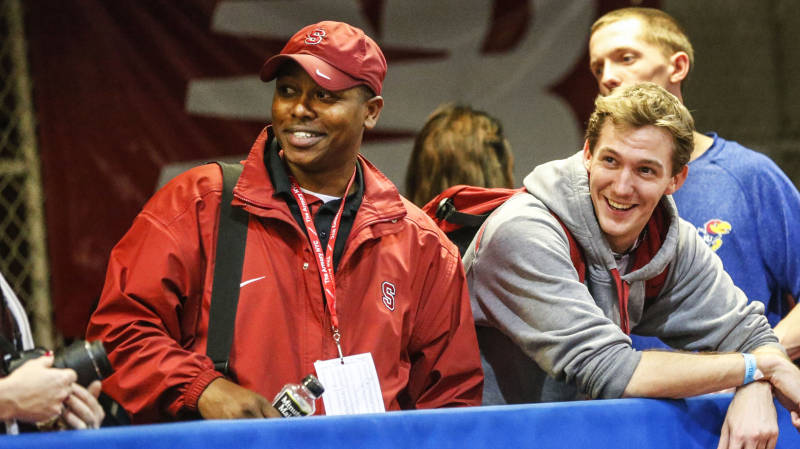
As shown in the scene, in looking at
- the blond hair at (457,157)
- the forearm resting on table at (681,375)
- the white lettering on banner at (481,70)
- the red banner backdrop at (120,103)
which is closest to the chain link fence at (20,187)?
the red banner backdrop at (120,103)

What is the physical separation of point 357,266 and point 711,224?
1.25 m

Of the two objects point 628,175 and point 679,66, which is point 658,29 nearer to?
point 679,66

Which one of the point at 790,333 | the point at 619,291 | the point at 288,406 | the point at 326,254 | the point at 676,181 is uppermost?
the point at 676,181

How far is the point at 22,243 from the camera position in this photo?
4379 millimetres

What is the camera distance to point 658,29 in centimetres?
330

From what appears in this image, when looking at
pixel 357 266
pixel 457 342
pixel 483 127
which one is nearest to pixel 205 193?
pixel 357 266

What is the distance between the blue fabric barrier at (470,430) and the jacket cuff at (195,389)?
31 cm

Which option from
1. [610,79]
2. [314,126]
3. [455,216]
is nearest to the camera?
[314,126]

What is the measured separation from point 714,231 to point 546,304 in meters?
0.93

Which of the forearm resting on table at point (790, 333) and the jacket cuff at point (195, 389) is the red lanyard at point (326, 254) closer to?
the jacket cuff at point (195, 389)

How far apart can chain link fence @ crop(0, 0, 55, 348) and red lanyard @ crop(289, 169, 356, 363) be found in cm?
227

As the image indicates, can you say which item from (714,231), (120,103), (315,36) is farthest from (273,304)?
(120,103)

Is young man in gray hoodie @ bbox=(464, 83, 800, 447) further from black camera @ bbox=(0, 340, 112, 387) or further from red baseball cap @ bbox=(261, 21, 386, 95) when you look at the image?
black camera @ bbox=(0, 340, 112, 387)

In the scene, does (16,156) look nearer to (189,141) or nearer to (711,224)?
(189,141)
